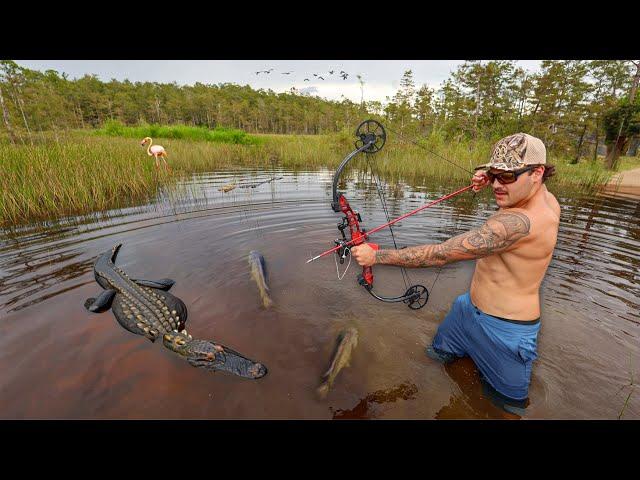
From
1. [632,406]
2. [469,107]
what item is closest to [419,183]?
[632,406]

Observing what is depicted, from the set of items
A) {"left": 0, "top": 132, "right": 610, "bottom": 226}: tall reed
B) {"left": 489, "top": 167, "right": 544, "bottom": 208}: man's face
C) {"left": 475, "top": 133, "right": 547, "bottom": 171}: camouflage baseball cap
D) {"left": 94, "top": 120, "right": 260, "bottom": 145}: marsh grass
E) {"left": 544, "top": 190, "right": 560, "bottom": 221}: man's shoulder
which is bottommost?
{"left": 0, "top": 132, "right": 610, "bottom": 226}: tall reed

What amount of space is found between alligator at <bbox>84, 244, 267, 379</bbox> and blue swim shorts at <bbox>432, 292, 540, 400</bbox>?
2246 mm

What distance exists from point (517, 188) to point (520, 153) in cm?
28

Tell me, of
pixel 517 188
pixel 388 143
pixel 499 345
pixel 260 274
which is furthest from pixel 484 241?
pixel 388 143

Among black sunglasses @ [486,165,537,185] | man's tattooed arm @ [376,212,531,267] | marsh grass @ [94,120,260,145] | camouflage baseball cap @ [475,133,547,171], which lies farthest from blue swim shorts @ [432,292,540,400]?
marsh grass @ [94,120,260,145]

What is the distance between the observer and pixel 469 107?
903 inches

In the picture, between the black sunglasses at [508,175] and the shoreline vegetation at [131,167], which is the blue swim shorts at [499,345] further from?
the shoreline vegetation at [131,167]

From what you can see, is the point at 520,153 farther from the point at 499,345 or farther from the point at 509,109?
the point at 509,109

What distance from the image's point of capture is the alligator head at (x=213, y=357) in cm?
305

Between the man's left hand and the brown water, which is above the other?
the man's left hand

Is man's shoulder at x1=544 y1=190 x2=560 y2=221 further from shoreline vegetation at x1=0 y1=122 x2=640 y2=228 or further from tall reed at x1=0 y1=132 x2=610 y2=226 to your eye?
shoreline vegetation at x1=0 y1=122 x2=640 y2=228

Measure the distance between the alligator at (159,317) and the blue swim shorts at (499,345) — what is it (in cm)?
225

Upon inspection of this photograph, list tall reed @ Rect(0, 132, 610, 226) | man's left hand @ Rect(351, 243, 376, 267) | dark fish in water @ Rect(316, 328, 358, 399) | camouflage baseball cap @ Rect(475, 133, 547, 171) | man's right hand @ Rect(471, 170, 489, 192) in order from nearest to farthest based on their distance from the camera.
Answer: camouflage baseball cap @ Rect(475, 133, 547, 171) → man's right hand @ Rect(471, 170, 489, 192) → man's left hand @ Rect(351, 243, 376, 267) → dark fish in water @ Rect(316, 328, 358, 399) → tall reed @ Rect(0, 132, 610, 226)

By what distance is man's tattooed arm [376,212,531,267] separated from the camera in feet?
7.31
